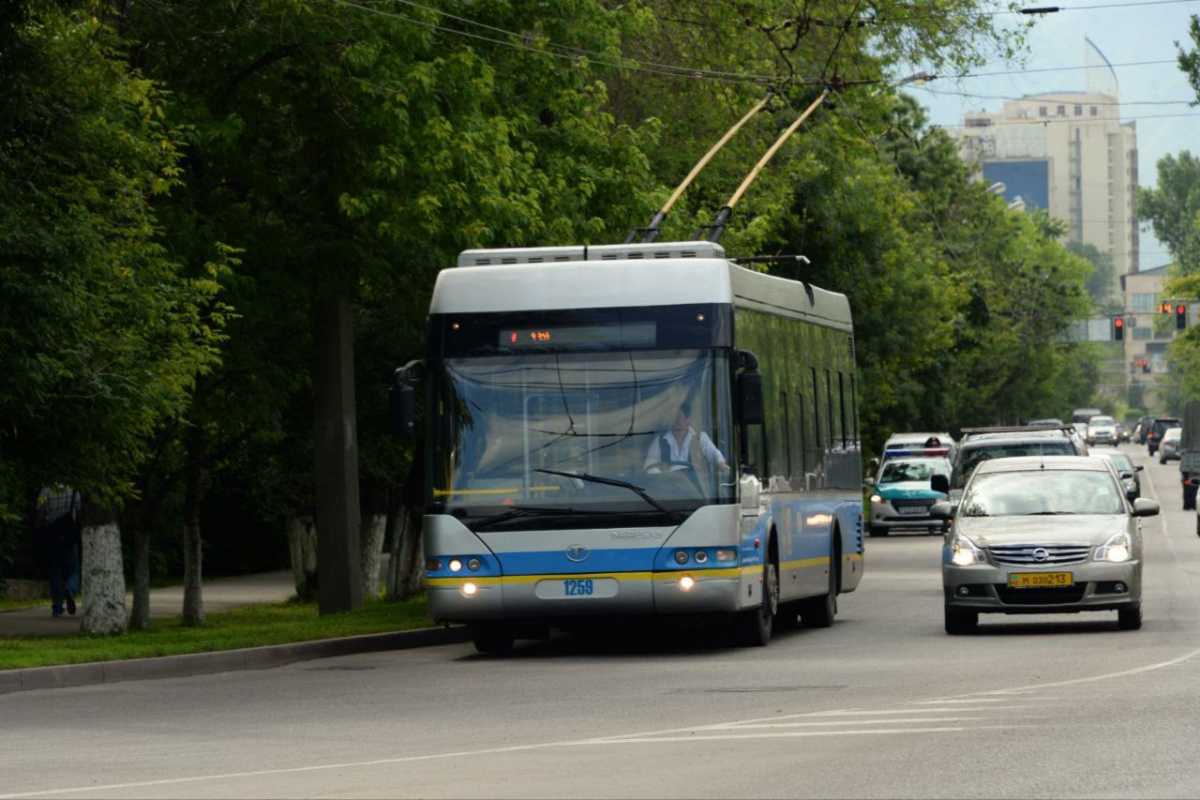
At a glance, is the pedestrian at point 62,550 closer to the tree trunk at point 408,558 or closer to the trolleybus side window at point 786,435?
the tree trunk at point 408,558

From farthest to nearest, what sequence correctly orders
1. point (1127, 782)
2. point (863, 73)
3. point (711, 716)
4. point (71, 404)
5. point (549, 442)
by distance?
1. point (863, 73)
2. point (71, 404)
3. point (549, 442)
4. point (711, 716)
5. point (1127, 782)

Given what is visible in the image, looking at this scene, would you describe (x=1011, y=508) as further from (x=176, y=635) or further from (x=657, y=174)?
(x=657, y=174)

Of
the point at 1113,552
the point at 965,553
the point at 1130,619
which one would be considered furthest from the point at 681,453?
the point at 1130,619

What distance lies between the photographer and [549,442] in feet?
64.4

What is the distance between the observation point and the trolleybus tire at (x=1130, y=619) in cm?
2152

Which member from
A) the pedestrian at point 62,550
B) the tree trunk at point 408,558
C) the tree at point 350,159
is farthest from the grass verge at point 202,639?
the tree trunk at point 408,558

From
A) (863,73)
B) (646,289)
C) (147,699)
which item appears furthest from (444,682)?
(863,73)

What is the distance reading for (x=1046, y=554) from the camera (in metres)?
21.0

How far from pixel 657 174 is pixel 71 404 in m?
14.8

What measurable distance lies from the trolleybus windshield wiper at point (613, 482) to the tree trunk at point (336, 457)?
9.08m

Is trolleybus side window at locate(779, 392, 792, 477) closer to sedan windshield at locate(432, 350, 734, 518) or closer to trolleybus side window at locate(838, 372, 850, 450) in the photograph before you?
sedan windshield at locate(432, 350, 734, 518)

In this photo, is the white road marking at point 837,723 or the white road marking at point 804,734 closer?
the white road marking at point 804,734

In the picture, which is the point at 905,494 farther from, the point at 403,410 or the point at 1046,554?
the point at 403,410

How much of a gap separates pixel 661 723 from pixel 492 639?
7337 mm
